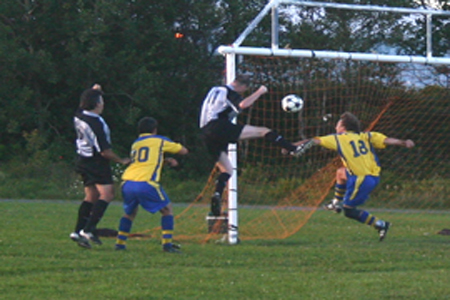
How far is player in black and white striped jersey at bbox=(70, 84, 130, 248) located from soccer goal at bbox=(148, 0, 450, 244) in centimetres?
190

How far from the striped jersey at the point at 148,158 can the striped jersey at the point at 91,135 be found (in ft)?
1.26

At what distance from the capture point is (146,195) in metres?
9.25

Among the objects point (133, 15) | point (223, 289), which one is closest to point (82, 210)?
point (223, 289)

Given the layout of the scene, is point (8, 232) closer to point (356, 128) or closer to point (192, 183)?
point (356, 128)

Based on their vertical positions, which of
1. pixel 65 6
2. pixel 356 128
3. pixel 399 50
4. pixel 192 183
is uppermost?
pixel 65 6

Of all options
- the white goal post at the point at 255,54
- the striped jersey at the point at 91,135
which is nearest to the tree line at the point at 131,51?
the white goal post at the point at 255,54

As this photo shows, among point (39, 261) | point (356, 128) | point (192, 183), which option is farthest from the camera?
point (192, 183)

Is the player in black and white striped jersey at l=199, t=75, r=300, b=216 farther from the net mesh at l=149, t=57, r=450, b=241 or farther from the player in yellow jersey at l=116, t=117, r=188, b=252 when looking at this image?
the net mesh at l=149, t=57, r=450, b=241

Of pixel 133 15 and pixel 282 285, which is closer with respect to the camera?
pixel 282 285

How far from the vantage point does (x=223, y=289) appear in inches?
269

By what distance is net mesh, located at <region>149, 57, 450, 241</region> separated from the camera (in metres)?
13.4

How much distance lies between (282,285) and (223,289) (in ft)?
1.85

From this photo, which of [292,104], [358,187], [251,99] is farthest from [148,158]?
[358,187]

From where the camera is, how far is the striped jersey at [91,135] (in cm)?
951
